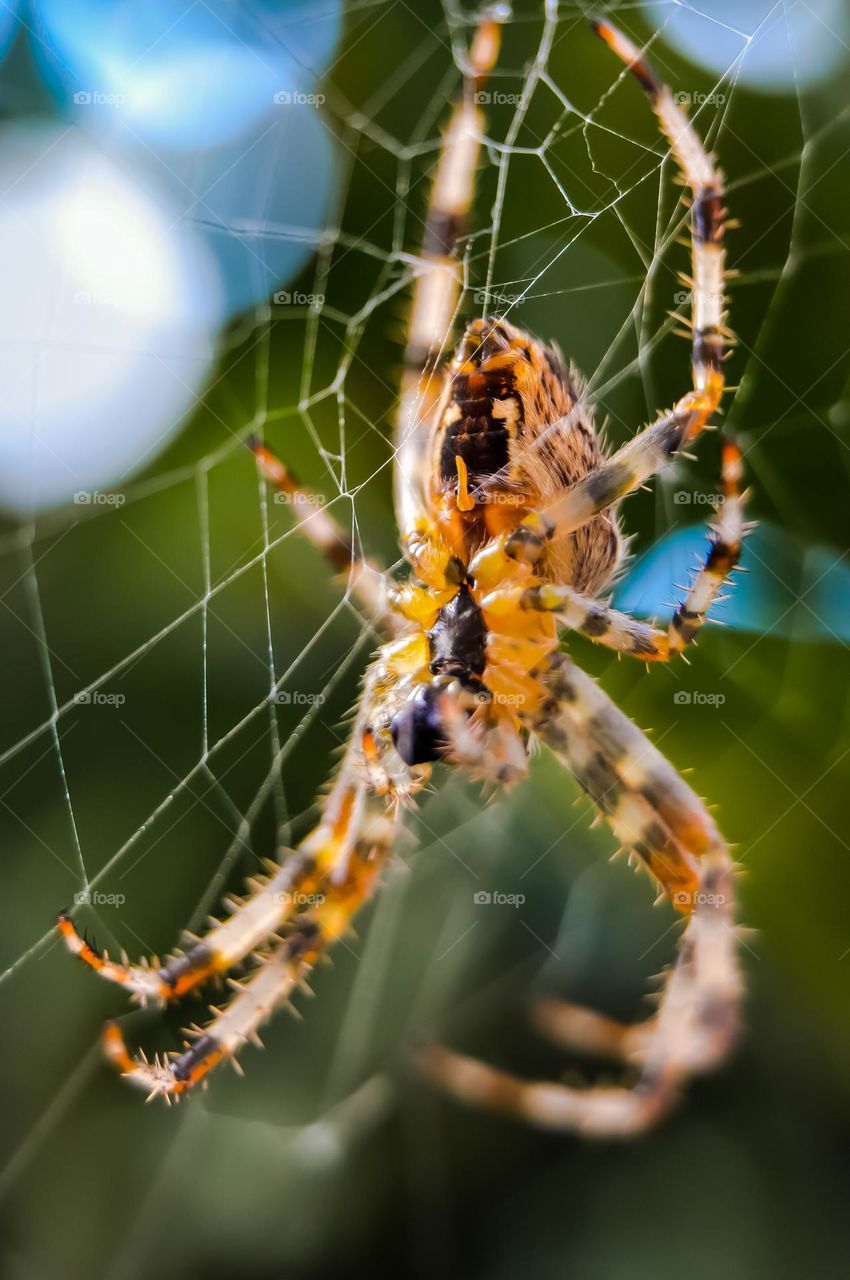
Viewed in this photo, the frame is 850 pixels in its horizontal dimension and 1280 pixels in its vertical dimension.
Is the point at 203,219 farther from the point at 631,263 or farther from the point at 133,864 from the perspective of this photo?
the point at 133,864

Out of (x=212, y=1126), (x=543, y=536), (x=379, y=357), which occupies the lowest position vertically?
(x=212, y=1126)

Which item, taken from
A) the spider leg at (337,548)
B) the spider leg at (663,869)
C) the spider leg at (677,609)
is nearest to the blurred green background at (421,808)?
the spider leg at (337,548)

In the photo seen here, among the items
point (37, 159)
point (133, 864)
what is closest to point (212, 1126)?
point (133, 864)

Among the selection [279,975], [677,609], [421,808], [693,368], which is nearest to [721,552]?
[677,609]

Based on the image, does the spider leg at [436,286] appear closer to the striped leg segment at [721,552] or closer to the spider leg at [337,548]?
the spider leg at [337,548]

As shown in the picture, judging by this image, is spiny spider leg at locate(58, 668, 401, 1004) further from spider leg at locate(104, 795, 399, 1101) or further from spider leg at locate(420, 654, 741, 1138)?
spider leg at locate(420, 654, 741, 1138)

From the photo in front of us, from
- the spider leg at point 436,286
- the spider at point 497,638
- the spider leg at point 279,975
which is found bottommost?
the spider leg at point 279,975

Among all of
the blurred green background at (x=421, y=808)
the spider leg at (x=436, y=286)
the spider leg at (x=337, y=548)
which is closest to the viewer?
the spider leg at (x=436, y=286)
